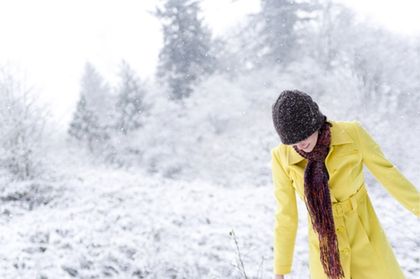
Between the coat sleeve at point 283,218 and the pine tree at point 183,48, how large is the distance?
19.0 m

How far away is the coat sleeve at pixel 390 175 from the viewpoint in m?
2.04

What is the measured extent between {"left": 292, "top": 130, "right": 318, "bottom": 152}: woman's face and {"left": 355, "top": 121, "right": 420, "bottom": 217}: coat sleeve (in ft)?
0.80

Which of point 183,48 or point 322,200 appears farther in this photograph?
point 183,48

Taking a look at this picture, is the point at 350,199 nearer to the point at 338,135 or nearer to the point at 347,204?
the point at 347,204

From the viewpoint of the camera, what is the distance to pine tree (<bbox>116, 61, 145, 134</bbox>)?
61.6 ft

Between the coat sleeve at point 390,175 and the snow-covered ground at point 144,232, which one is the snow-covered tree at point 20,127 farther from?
the coat sleeve at point 390,175

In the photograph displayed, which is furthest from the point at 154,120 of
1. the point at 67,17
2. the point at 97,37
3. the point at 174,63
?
the point at 67,17

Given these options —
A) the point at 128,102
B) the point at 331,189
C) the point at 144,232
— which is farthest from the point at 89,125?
the point at 331,189

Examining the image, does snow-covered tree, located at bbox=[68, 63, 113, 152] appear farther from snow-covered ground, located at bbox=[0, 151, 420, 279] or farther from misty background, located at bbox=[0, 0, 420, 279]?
snow-covered ground, located at bbox=[0, 151, 420, 279]

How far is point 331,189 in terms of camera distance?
2.25 meters

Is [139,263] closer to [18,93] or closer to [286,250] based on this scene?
[286,250]

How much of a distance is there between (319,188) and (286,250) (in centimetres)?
50

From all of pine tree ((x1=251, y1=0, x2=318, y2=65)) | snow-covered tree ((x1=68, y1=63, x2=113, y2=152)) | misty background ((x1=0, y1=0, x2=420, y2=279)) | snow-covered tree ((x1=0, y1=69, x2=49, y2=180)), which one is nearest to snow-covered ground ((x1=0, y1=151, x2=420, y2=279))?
misty background ((x1=0, y1=0, x2=420, y2=279))

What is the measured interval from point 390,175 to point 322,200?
1.27ft
